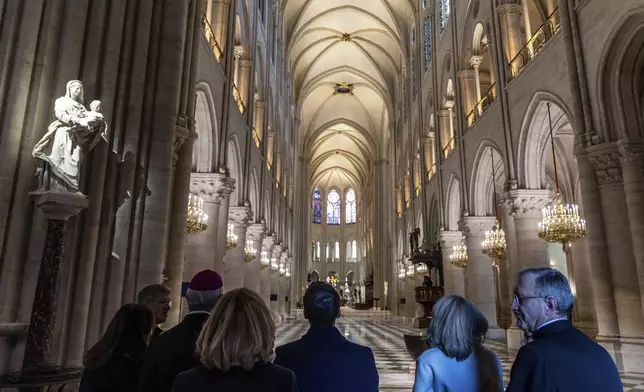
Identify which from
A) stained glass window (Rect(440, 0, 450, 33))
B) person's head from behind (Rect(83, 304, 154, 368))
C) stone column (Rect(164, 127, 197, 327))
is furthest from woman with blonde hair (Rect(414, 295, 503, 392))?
stained glass window (Rect(440, 0, 450, 33))

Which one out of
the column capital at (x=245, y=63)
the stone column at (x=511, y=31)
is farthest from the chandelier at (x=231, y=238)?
the stone column at (x=511, y=31)

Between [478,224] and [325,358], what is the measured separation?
1431 cm

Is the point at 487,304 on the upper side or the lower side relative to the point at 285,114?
lower

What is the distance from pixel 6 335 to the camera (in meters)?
4.23

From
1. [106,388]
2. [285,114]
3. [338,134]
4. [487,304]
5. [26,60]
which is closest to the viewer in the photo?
[106,388]

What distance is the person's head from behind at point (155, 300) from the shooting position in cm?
297

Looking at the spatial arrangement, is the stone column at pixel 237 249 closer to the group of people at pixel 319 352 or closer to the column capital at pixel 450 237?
the column capital at pixel 450 237

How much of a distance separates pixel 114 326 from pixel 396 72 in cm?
3023

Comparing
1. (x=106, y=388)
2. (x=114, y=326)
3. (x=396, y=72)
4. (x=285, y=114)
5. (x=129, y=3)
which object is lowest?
(x=106, y=388)

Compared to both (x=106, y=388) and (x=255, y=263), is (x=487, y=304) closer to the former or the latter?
(x=255, y=263)

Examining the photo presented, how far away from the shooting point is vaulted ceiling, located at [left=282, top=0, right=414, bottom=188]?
2789 cm

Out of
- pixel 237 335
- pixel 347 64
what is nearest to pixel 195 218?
pixel 237 335

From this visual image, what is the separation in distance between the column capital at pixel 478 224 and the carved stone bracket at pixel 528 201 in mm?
3314

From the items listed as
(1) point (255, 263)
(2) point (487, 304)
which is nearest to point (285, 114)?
(1) point (255, 263)
